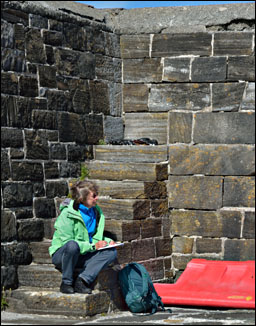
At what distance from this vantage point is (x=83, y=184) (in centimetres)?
737

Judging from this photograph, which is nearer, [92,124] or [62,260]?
[62,260]

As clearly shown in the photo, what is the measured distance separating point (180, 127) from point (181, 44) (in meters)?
1.01

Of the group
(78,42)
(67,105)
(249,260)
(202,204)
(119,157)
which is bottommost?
(249,260)

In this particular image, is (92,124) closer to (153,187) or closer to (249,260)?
(153,187)

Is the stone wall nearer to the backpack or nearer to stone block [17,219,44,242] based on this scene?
stone block [17,219,44,242]

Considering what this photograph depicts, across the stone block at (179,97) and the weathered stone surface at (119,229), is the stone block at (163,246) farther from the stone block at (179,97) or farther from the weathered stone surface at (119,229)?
the stone block at (179,97)

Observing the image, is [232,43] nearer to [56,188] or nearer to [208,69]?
[208,69]

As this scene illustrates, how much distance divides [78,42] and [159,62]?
1055mm

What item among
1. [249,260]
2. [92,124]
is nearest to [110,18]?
[92,124]

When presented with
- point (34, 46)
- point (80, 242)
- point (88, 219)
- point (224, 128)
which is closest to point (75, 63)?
point (34, 46)

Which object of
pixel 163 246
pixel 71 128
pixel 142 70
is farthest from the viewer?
pixel 142 70

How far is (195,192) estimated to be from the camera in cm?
885

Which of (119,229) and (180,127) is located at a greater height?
(180,127)

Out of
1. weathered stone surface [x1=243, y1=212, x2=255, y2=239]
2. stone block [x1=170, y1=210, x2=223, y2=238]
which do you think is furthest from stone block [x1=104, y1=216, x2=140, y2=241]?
weathered stone surface [x1=243, y1=212, x2=255, y2=239]
